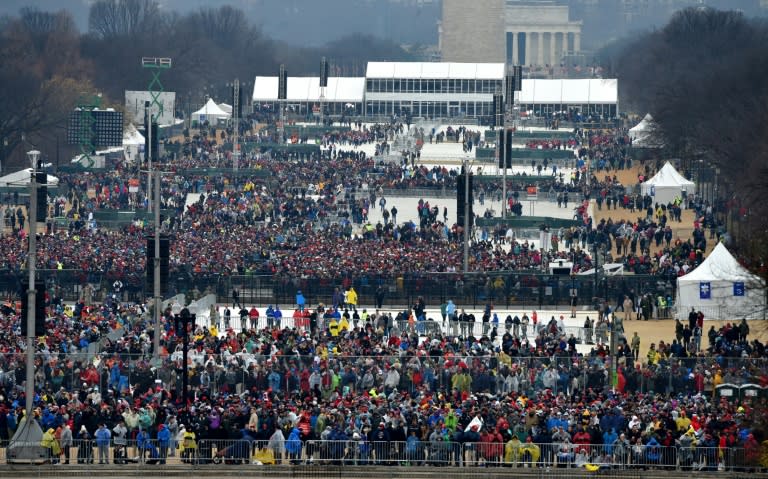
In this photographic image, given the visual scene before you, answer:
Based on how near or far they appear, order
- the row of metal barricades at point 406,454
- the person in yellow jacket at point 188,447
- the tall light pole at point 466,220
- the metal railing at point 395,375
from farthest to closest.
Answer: the tall light pole at point 466,220
the metal railing at point 395,375
the person in yellow jacket at point 188,447
the row of metal barricades at point 406,454

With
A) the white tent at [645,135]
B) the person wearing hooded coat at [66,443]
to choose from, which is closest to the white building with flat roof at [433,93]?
the white tent at [645,135]

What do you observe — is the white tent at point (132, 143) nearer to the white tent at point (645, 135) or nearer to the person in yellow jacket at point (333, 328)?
the white tent at point (645, 135)

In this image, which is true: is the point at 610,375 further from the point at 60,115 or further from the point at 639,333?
the point at 60,115

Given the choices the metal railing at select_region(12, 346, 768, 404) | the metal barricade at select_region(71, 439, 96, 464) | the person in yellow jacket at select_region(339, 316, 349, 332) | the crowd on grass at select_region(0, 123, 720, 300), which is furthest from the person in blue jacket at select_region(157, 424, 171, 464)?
the crowd on grass at select_region(0, 123, 720, 300)

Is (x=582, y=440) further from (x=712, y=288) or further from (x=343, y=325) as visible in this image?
(x=712, y=288)

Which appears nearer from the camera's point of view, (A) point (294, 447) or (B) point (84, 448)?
(A) point (294, 447)

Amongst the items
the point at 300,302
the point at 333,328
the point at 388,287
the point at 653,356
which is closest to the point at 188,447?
the point at 653,356

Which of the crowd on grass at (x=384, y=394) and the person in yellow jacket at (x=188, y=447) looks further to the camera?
the person in yellow jacket at (x=188, y=447)
